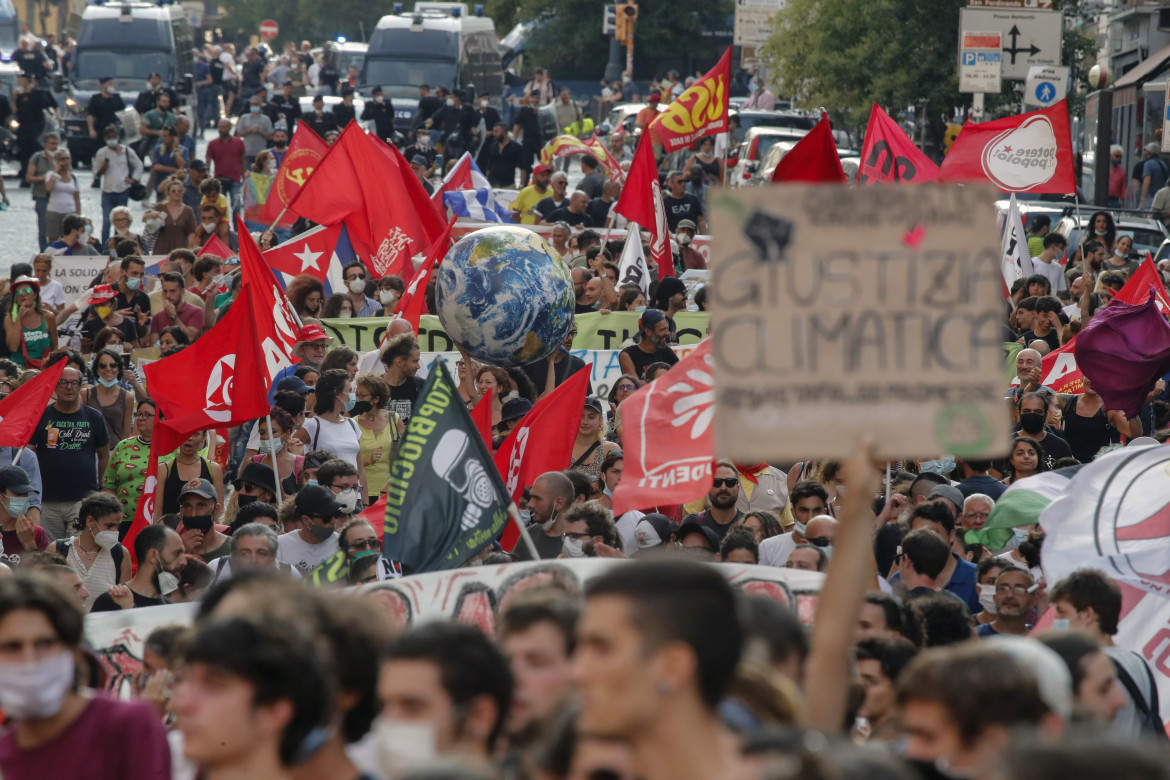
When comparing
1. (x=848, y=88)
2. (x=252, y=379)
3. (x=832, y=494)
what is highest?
(x=848, y=88)

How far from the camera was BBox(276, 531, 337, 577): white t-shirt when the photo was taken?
8242 millimetres

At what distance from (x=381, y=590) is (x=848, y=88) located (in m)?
26.5

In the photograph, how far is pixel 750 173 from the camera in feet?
87.1

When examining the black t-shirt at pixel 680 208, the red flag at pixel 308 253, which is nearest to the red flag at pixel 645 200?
the red flag at pixel 308 253

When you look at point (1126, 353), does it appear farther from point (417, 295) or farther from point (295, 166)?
point (295, 166)

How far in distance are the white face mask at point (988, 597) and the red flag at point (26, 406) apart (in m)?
5.41

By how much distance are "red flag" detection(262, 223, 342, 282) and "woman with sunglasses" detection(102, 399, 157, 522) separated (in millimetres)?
4021

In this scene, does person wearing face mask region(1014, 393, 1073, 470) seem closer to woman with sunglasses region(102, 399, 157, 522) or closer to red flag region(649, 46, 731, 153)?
woman with sunglasses region(102, 399, 157, 522)

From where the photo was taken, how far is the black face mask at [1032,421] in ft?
33.0

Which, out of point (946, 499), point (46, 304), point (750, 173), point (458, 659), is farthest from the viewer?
point (750, 173)

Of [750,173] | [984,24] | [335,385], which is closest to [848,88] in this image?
[750,173]

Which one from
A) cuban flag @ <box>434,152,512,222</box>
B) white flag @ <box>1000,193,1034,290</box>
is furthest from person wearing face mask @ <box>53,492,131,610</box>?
white flag @ <box>1000,193,1034,290</box>

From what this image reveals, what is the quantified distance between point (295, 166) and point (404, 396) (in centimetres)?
741

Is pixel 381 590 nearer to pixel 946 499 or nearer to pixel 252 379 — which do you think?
pixel 946 499
